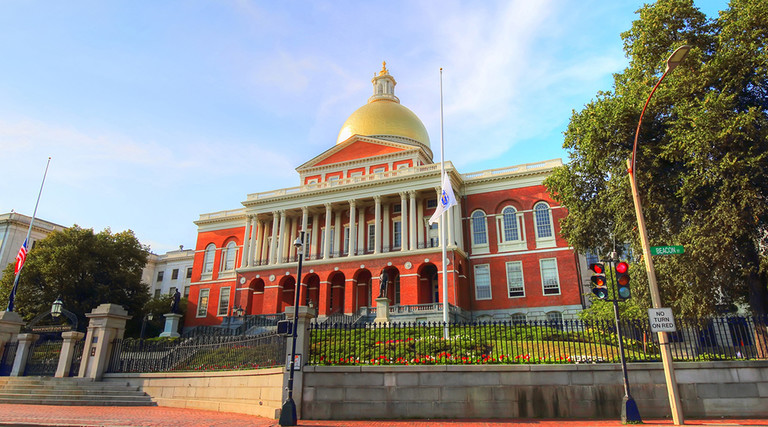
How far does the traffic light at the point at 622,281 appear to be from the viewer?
12061 mm

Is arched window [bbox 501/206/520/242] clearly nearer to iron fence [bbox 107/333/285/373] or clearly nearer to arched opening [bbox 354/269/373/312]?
arched opening [bbox 354/269/373/312]

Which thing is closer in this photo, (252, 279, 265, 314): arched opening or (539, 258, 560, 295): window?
(539, 258, 560, 295): window

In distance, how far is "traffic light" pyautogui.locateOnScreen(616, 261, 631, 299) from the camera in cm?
1206

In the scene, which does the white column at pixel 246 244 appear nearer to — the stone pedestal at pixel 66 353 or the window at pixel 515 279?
the window at pixel 515 279

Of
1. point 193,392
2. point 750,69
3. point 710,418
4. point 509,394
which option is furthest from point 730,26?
point 193,392

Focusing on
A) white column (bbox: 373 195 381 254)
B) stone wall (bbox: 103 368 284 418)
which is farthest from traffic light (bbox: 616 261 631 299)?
white column (bbox: 373 195 381 254)

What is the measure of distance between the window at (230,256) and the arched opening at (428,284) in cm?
2159

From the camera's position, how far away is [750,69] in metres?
18.3

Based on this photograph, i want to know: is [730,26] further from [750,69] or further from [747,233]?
[747,233]

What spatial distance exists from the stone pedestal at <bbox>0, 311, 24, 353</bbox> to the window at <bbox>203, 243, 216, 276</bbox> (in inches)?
1180

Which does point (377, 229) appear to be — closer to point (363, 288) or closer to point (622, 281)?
point (363, 288)

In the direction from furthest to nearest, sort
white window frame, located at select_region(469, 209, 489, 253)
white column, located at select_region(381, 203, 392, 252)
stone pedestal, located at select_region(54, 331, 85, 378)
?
white column, located at select_region(381, 203, 392, 252) → white window frame, located at select_region(469, 209, 489, 253) → stone pedestal, located at select_region(54, 331, 85, 378)

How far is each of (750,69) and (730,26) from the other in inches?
76.0

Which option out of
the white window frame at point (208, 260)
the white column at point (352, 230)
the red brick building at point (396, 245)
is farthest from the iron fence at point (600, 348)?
the white window frame at point (208, 260)
